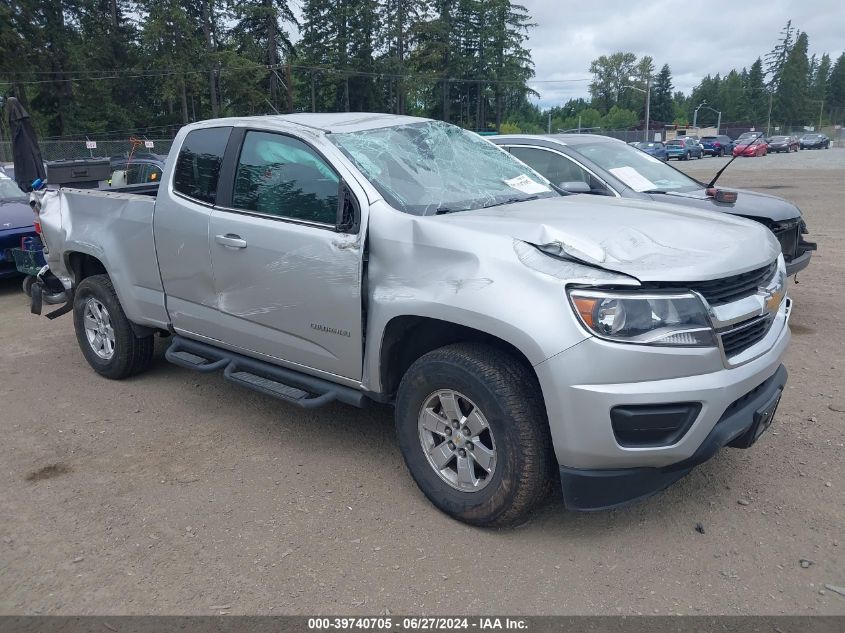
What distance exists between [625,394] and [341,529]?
5.05 feet

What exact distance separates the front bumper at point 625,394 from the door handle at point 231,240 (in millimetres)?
2049

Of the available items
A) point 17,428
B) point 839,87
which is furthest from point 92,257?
point 839,87

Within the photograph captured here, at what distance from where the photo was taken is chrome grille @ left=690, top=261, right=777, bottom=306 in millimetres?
2973

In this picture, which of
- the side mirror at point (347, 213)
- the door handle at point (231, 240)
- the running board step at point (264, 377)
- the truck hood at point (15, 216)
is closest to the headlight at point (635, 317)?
the side mirror at point (347, 213)

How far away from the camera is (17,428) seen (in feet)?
15.6

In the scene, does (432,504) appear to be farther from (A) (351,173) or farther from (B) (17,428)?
(B) (17,428)

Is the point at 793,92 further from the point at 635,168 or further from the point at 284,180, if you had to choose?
the point at 284,180

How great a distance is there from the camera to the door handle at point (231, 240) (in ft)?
13.5

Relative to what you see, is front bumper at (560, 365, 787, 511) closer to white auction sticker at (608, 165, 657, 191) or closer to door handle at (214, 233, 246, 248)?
door handle at (214, 233, 246, 248)

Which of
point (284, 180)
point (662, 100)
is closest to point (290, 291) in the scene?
point (284, 180)

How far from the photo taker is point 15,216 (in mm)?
9047

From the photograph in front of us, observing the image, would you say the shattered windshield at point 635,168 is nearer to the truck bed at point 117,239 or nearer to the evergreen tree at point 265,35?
the truck bed at point 117,239

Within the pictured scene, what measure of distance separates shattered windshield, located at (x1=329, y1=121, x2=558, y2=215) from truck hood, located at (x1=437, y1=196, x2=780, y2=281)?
0.69ft

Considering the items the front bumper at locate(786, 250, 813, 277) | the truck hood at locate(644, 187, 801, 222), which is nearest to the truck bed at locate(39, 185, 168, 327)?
the truck hood at locate(644, 187, 801, 222)
